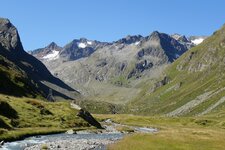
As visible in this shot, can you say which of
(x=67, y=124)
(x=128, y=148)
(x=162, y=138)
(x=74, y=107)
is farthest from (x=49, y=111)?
(x=128, y=148)

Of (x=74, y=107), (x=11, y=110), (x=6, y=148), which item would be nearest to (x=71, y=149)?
(x=6, y=148)

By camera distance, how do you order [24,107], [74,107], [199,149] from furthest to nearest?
1. [74,107]
2. [24,107]
3. [199,149]

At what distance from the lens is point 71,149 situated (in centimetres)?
7656

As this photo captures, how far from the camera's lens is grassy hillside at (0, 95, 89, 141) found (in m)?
103

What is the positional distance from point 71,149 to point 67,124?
61960 millimetres

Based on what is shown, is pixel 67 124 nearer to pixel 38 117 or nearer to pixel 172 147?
pixel 38 117

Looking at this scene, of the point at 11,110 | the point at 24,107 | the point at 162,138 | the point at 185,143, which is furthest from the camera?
the point at 24,107

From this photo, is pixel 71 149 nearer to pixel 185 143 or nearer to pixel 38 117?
pixel 185 143

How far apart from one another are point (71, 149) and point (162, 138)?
25550 millimetres

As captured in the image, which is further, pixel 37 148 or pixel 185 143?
pixel 185 143

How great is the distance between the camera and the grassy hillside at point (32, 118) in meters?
103

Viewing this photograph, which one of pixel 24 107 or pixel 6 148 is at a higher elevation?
pixel 24 107

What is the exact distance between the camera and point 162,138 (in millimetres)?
93438

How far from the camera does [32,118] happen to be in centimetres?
12412
